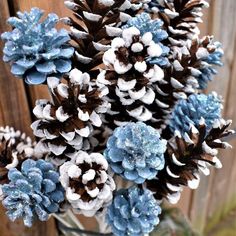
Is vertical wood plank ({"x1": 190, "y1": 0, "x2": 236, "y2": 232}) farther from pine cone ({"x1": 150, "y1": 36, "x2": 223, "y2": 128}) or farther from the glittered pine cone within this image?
the glittered pine cone

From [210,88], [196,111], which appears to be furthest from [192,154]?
[210,88]

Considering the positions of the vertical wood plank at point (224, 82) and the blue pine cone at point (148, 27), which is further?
the vertical wood plank at point (224, 82)

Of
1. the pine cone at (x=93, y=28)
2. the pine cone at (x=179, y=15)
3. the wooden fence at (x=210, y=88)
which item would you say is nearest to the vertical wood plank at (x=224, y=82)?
the wooden fence at (x=210, y=88)

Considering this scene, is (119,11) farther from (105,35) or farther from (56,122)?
(56,122)

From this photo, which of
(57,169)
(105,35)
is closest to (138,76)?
(105,35)

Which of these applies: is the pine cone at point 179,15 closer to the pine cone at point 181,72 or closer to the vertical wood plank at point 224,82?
the pine cone at point 181,72
